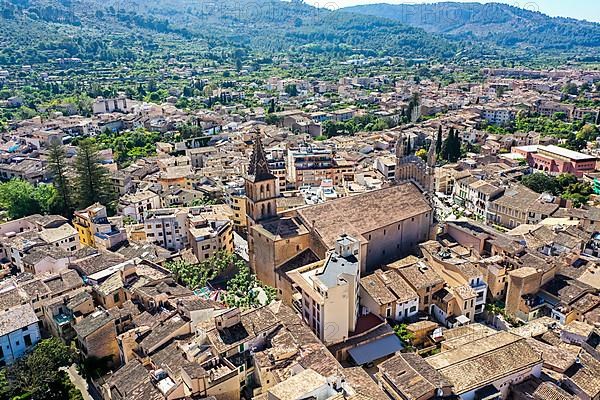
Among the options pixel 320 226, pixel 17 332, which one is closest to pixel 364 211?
pixel 320 226

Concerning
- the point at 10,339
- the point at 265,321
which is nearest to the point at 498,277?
the point at 265,321

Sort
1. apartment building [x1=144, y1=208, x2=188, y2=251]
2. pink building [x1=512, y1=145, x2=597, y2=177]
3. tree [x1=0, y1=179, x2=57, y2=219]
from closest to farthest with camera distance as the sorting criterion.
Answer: apartment building [x1=144, y1=208, x2=188, y2=251] → tree [x1=0, y1=179, x2=57, y2=219] → pink building [x1=512, y1=145, x2=597, y2=177]

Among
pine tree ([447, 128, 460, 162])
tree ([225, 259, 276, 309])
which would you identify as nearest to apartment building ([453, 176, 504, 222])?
pine tree ([447, 128, 460, 162])

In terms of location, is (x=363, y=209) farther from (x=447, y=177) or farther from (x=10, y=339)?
(x=447, y=177)

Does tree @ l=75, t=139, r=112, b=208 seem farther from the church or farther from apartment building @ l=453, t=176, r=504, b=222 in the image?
apartment building @ l=453, t=176, r=504, b=222

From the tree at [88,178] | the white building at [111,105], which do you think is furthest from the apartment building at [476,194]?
the white building at [111,105]
